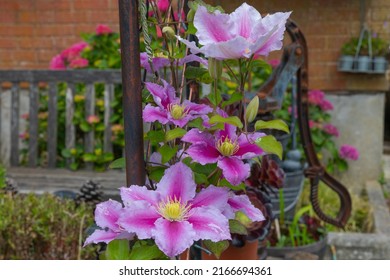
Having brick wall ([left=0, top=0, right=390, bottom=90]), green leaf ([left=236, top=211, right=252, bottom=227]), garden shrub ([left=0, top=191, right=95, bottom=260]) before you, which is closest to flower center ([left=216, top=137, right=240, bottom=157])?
green leaf ([left=236, top=211, right=252, bottom=227])

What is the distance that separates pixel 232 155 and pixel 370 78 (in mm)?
4589

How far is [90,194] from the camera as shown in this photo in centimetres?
293

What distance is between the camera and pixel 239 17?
106cm

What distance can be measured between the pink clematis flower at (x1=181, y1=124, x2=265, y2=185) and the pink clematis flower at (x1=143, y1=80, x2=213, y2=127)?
0.14 feet

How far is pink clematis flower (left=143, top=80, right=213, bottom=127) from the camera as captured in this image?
1123 millimetres

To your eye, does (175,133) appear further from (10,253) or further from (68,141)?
(68,141)

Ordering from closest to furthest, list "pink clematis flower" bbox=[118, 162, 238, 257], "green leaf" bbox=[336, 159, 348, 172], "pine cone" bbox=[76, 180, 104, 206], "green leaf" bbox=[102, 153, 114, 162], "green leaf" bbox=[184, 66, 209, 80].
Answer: "pink clematis flower" bbox=[118, 162, 238, 257], "green leaf" bbox=[184, 66, 209, 80], "pine cone" bbox=[76, 180, 104, 206], "green leaf" bbox=[102, 153, 114, 162], "green leaf" bbox=[336, 159, 348, 172]

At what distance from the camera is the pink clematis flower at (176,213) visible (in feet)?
3.28

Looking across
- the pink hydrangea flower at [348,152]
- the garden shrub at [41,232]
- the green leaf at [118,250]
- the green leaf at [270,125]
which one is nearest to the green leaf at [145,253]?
the green leaf at [118,250]

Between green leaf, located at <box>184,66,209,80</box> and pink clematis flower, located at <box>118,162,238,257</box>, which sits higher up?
green leaf, located at <box>184,66,209,80</box>

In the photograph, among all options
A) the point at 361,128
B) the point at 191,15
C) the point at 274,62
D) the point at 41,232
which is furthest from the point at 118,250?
the point at 361,128

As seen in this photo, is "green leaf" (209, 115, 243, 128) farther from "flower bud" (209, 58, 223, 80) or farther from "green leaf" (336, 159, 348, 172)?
"green leaf" (336, 159, 348, 172)

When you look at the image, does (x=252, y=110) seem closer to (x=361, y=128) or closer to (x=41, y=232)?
(x=41, y=232)
